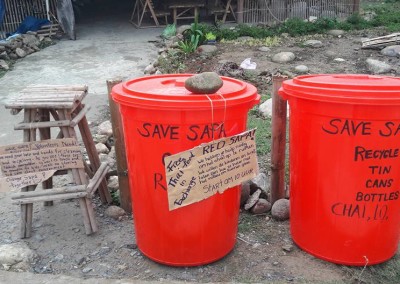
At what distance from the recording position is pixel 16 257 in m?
2.79

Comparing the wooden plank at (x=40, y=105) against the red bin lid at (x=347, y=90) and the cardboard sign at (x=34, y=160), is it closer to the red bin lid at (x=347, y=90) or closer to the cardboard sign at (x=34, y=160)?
the cardboard sign at (x=34, y=160)

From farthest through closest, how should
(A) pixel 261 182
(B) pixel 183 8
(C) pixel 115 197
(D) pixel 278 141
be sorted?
(B) pixel 183 8
(C) pixel 115 197
(A) pixel 261 182
(D) pixel 278 141

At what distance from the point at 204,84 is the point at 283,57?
654 cm

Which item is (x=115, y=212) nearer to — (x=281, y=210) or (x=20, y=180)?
(x=20, y=180)

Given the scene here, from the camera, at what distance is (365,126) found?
7.70ft

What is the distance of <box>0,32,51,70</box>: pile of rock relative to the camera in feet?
31.0

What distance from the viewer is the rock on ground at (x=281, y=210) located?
3.20 m

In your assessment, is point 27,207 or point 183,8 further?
point 183,8

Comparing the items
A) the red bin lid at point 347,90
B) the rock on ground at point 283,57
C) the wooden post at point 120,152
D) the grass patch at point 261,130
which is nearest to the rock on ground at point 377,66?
the rock on ground at point 283,57

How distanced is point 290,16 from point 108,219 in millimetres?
10198

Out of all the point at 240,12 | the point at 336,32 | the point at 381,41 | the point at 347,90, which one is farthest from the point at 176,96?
the point at 240,12

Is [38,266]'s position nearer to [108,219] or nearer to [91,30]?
[108,219]

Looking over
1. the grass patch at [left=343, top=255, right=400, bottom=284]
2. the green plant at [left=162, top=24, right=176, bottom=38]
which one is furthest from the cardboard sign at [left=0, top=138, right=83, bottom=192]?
the green plant at [left=162, top=24, right=176, bottom=38]

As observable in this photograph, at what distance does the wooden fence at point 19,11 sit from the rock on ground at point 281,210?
971 centimetres
